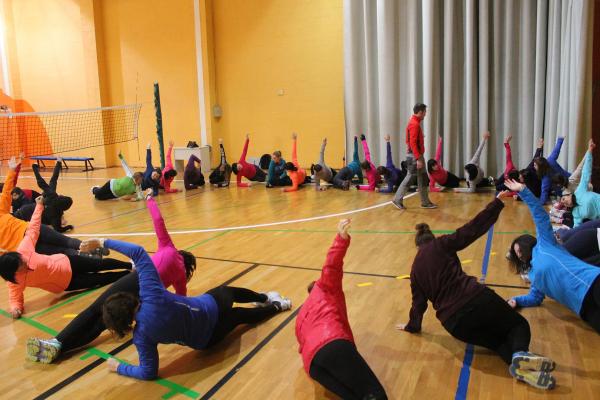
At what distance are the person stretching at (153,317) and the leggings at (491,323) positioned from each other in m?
1.53

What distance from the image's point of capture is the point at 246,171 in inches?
416

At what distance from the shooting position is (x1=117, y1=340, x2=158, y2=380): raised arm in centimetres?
307

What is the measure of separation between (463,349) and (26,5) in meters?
16.9

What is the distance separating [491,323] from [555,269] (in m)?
0.72

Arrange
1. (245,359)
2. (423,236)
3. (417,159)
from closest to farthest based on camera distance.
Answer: (245,359), (423,236), (417,159)

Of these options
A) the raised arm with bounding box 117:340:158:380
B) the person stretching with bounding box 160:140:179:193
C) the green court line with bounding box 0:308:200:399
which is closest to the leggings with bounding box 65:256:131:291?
the green court line with bounding box 0:308:200:399

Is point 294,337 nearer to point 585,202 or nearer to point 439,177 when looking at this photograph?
point 585,202

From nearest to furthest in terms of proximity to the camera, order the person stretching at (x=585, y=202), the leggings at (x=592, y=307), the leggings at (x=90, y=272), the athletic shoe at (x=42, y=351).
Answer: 1. the leggings at (x=592, y=307)
2. the athletic shoe at (x=42, y=351)
3. the leggings at (x=90, y=272)
4. the person stretching at (x=585, y=202)

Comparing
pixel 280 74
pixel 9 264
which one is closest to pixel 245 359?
pixel 9 264

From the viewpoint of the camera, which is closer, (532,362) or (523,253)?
(532,362)

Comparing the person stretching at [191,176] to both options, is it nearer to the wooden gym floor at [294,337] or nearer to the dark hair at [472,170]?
the wooden gym floor at [294,337]

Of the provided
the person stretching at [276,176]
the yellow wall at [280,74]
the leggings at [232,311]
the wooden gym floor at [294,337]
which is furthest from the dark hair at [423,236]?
the yellow wall at [280,74]

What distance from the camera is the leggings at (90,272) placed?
4.60 metres

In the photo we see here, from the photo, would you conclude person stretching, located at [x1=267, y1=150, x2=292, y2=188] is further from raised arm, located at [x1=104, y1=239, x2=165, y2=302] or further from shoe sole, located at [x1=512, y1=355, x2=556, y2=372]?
shoe sole, located at [x1=512, y1=355, x2=556, y2=372]
